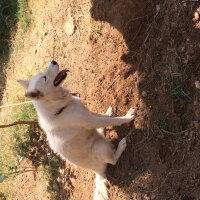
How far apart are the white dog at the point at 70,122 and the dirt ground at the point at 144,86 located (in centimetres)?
33

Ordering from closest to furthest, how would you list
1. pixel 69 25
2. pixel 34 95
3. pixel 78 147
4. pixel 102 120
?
1. pixel 34 95
2. pixel 102 120
3. pixel 78 147
4. pixel 69 25

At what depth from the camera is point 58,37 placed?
23.0ft

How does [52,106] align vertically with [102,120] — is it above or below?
above

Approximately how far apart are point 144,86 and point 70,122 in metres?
1.33

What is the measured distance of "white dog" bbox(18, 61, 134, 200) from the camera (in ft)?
13.6

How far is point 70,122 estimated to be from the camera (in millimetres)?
4180

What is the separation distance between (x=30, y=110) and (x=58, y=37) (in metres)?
2.13

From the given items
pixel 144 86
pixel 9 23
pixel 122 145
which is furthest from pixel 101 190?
pixel 9 23

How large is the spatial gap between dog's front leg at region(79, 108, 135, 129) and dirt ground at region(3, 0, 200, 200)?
15 centimetres

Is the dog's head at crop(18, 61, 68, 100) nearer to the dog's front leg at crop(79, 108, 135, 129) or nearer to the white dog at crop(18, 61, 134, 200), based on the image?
the white dog at crop(18, 61, 134, 200)

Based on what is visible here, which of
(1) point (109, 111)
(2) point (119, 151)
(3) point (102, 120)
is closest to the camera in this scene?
(3) point (102, 120)

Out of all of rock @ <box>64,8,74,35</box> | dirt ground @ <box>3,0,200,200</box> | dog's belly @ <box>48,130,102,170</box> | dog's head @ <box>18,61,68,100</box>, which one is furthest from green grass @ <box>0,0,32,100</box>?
dog's belly @ <box>48,130,102,170</box>

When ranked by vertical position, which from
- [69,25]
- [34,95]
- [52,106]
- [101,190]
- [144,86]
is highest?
[69,25]

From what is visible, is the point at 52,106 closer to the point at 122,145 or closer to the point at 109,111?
the point at 109,111
